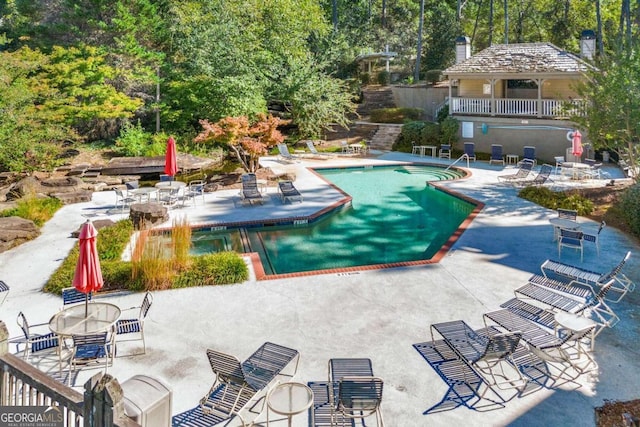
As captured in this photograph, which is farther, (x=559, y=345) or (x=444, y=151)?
(x=444, y=151)

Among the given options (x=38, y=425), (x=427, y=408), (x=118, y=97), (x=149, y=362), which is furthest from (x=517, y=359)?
(x=118, y=97)

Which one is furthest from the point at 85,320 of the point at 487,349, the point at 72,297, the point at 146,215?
the point at 146,215

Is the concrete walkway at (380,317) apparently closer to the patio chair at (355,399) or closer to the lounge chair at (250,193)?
the patio chair at (355,399)

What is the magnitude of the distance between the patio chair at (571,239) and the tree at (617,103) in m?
5.56

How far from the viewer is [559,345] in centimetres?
677

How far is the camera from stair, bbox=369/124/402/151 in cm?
2980

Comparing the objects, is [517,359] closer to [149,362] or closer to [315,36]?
[149,362]

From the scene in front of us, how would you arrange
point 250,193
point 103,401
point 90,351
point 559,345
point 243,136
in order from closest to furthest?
point 103,401 → point 559,345 → point 90,351 → point 250,193 → point 243,136

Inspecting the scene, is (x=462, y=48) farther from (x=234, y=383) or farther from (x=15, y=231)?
(x=234, y=383)

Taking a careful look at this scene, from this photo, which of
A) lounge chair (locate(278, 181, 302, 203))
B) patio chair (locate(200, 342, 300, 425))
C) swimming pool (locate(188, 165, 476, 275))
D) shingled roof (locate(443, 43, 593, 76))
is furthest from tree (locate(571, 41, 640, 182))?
patio chair (locate(200, 342, 300, 425))

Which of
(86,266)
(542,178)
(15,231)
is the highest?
(542,178)

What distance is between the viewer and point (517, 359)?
6797 mm

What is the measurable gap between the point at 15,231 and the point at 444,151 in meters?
20.8

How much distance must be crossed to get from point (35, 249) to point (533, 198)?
14919 millimetres
